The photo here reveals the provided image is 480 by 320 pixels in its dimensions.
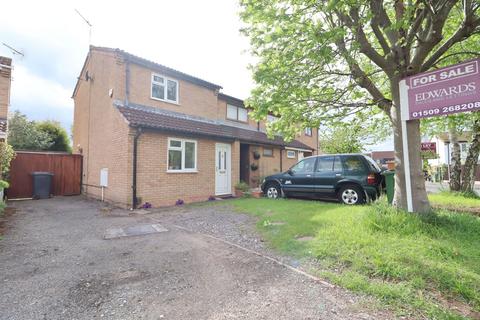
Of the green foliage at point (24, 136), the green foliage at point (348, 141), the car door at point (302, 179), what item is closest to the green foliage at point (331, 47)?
the car door at point (302, 179)

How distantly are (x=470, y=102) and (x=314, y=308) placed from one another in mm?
4197

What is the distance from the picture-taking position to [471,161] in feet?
31.2

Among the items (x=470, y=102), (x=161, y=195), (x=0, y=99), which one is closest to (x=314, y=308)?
(x=470, y=102)

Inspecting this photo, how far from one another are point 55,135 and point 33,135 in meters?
2.10

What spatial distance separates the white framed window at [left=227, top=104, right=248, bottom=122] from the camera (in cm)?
1486

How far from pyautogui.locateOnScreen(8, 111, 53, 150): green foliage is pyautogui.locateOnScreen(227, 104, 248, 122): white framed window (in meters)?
14.6

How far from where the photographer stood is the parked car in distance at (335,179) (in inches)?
313

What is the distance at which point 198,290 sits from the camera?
313 cm

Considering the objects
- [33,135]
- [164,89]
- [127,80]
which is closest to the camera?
[127,80]

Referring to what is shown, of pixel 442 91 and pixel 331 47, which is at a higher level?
pixel 331 47

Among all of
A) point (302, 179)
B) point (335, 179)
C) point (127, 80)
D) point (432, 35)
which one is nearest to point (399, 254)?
point (432, 35)

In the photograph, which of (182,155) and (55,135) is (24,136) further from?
(182,155)

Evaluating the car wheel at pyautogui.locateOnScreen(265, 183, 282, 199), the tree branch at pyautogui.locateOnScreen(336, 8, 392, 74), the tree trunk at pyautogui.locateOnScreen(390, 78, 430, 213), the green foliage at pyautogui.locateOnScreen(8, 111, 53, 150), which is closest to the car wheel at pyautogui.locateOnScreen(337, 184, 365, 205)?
the tree trunk at pyautogui.locateOnScreen(390, 78, 430, 213)

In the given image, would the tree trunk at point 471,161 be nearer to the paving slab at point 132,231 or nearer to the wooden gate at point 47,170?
the paving slab at point 132,231
